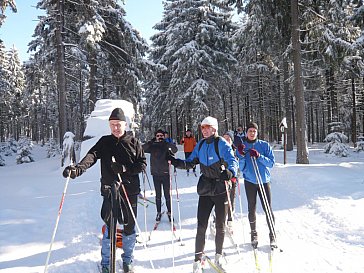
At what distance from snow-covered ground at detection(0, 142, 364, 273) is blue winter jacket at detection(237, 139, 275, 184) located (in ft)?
3.86

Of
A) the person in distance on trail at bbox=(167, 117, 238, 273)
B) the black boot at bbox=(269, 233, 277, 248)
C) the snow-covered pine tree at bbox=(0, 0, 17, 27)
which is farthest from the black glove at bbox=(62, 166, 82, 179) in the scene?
the snow-covered pine tree at bbox=(0, 0, 17, 27)

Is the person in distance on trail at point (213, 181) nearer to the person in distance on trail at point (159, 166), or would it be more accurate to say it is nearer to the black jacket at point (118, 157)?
the black jacket at point (118, 157)

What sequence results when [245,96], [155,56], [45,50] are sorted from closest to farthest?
[45,50] → [155,56] → [245,96]

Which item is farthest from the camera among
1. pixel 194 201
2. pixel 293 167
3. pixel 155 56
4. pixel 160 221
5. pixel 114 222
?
pixel 155 56

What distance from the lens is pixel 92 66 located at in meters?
20.8

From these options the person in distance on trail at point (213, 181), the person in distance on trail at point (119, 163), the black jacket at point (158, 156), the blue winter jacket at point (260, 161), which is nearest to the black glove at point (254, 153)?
the blue winter jacket at point (260, 161)

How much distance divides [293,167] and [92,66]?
14.5m

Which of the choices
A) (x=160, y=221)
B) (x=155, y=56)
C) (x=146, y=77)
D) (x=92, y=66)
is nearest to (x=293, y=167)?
(x=160, y=221)

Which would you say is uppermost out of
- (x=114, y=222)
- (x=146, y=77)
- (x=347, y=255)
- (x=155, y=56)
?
(x=155, y=56)

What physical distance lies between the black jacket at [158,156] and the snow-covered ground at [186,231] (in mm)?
1273

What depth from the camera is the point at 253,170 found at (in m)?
5.65

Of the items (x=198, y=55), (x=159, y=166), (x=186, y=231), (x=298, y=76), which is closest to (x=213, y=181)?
(x=186, y=231)

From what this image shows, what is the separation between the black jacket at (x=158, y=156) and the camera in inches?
288

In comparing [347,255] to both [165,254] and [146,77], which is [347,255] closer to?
[165,254]
